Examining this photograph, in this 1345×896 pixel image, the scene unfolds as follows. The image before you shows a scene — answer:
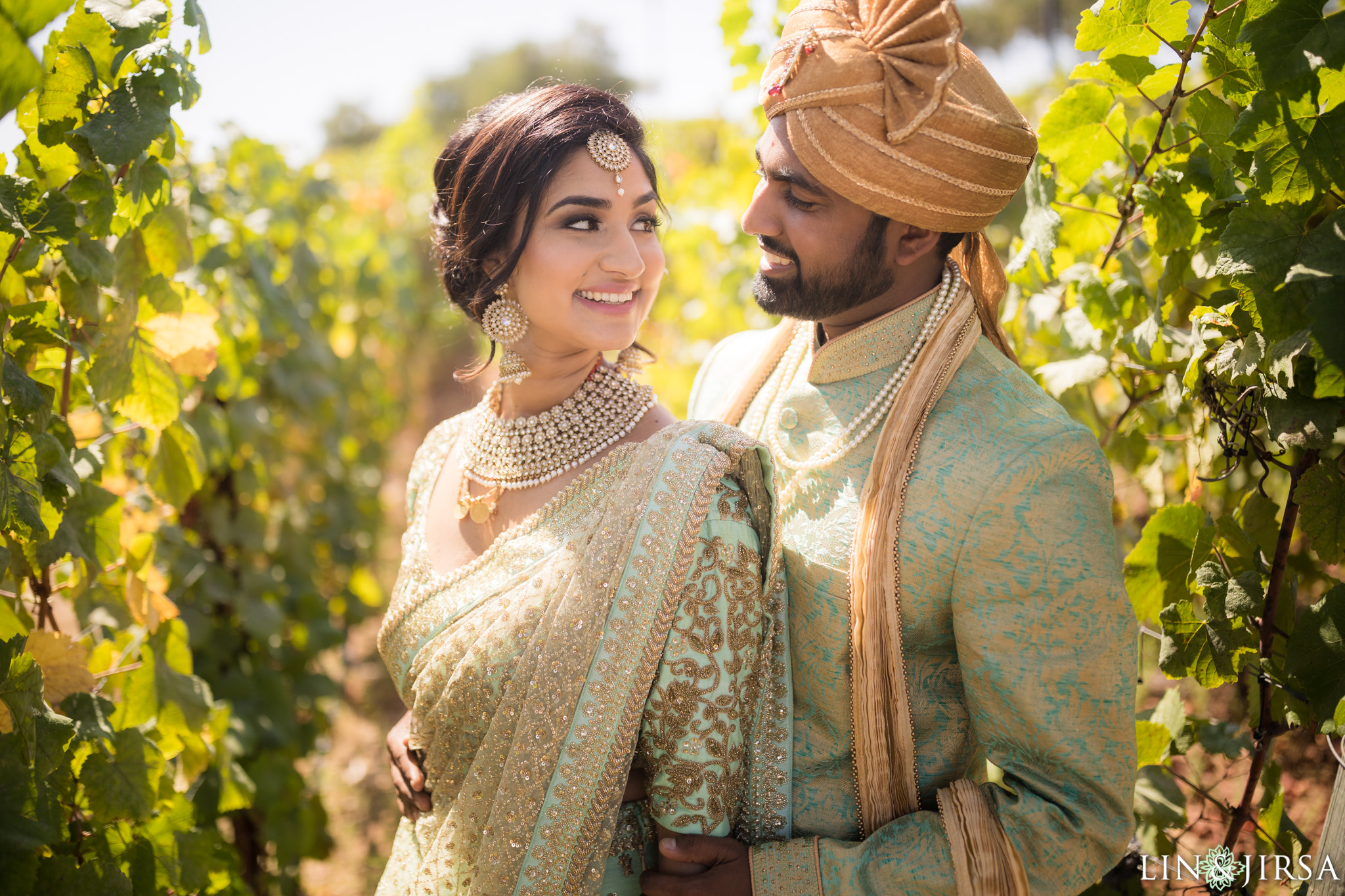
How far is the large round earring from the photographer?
1.81m

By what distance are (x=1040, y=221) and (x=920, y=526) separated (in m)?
0.76

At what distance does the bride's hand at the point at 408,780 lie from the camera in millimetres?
1788

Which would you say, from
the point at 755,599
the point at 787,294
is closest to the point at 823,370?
the point at 787,294

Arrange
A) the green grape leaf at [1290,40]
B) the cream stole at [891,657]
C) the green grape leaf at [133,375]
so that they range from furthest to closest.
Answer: the green grape leaf at [133,375]
the cream stole at [891,657]
the green grape leaf at [1290,40]

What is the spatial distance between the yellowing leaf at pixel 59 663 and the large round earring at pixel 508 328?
0.96m

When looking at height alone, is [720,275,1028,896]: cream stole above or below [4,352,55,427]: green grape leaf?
below

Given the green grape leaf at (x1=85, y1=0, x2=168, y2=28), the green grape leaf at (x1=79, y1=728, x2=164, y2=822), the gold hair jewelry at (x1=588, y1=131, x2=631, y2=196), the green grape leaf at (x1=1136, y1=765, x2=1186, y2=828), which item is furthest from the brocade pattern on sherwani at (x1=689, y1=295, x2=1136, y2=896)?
the green grape leaf at (x1=85, y1=0, x2=168, y2=28)

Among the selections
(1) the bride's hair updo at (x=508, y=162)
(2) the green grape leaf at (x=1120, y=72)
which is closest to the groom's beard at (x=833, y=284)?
(1) the bride's hair updo at (x=508, y=162)

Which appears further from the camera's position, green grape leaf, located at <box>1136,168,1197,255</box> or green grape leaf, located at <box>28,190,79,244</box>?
green grape leaf, located at <box>1136,168,1197,255</box>

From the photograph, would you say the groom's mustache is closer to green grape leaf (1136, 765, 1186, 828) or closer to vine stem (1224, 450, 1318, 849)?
vine stem (1224, 450, 1318, 849)

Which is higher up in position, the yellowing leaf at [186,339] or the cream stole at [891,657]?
the yellowing leaf at [186,339]

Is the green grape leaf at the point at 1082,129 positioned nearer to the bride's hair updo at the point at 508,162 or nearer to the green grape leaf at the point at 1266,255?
the green grape leaf at the point at 1266,255

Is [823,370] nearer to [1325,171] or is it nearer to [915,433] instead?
[915,433]

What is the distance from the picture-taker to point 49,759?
4.36ft
